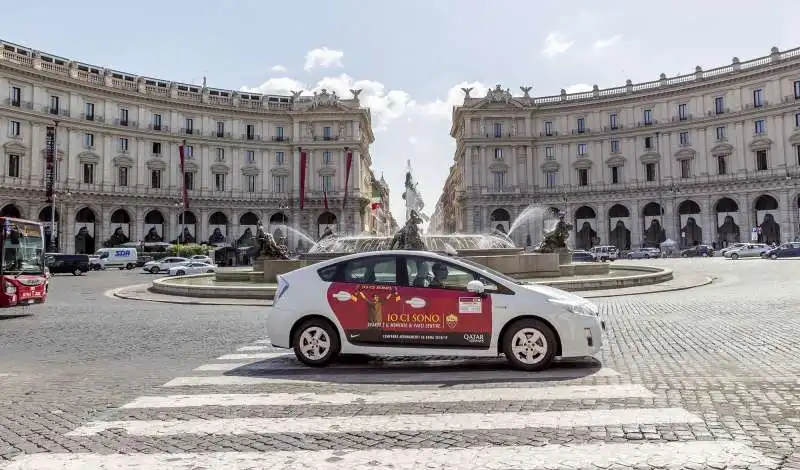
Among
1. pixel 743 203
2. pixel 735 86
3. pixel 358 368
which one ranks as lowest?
pixel 358 368

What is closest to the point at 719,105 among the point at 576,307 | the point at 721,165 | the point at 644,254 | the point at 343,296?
the point at 721,165

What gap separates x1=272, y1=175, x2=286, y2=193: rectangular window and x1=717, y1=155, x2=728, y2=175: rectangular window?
55001 millimetres

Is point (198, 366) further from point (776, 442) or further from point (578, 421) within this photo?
point (776, 442)

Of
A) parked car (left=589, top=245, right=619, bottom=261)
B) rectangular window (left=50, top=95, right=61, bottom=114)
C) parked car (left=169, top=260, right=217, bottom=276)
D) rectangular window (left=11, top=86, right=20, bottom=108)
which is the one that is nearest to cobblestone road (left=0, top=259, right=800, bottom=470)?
parked car (left=169, top=260, right=217, bottom=276)

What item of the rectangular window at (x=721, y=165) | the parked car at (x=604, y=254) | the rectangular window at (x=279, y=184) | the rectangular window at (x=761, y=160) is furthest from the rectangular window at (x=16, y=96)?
the rectangular window at (x=761, y=160)

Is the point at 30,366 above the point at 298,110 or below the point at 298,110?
below

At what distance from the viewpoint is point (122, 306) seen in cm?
1622

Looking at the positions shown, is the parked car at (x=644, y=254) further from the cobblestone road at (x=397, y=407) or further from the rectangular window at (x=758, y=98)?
the cobblestone road at (x=397, y=407)

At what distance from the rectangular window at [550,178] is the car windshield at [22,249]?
213 ft

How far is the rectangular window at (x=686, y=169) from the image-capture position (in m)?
63.9

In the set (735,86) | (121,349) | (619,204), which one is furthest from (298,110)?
(121,349)

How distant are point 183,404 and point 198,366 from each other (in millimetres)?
2099

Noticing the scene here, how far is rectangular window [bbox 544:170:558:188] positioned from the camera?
7138 cm

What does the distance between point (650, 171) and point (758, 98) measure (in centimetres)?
1374
